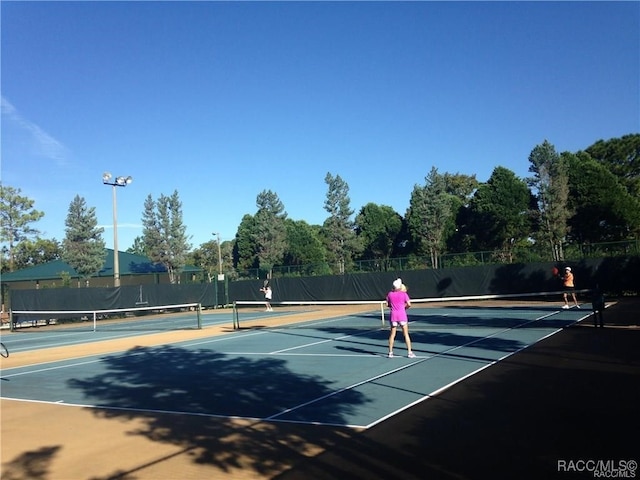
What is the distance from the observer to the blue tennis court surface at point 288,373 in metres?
7.98

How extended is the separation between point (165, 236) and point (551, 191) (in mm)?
30551

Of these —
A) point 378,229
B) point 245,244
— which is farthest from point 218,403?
point 245,244

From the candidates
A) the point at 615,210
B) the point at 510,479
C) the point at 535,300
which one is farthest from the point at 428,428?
the point at 615,210

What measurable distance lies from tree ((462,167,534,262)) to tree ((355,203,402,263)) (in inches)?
450

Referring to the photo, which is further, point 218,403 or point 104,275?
point 104,275

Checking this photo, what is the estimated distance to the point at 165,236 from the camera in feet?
156

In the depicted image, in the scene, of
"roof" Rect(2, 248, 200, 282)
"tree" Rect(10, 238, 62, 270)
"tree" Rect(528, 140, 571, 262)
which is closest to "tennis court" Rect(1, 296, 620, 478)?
"tree" Rect(528, 140, 571, 262)

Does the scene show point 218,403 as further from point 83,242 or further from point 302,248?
point 302,248

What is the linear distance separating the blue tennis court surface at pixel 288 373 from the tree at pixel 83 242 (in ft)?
103

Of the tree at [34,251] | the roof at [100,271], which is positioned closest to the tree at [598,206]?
the roof at [100,271]

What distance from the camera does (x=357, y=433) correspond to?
6297 mm

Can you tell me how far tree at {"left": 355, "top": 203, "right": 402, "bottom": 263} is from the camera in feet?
173

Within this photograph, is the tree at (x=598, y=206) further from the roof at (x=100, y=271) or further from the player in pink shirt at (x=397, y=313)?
the roof at (x=100, y=271)

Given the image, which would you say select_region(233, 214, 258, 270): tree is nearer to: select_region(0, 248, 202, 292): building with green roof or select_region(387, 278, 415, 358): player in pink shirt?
select_region(0, 248, 202, 292): building with green roof
